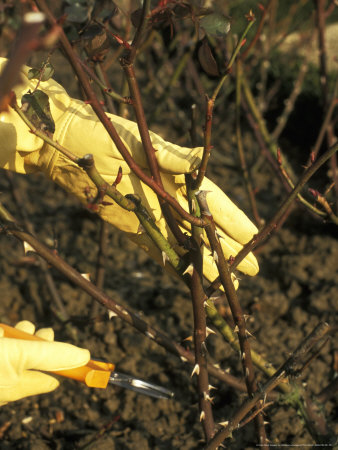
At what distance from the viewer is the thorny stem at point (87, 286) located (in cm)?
127

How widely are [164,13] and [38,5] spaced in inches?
12.4

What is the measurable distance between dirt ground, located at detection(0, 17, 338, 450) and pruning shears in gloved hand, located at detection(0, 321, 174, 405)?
1.36 ft

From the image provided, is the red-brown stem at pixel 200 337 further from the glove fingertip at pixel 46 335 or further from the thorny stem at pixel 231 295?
the glove fingertip at pixel 46 335

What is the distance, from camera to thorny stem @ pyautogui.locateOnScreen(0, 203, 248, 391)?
1.27 meters

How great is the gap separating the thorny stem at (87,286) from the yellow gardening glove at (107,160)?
14cm

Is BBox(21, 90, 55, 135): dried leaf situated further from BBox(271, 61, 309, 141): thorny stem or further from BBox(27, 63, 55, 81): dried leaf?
BBox(271, 61, 309, 141): thorny stem

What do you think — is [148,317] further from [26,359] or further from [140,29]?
[140,29]

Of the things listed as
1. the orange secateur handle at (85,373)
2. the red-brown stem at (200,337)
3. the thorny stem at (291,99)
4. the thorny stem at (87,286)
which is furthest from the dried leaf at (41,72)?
the thorny stem at (291,99)

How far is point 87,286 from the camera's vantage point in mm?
1378

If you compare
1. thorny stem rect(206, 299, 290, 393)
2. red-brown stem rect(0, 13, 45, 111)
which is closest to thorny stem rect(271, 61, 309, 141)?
thorny stem rect(206, 299, 290, 393)

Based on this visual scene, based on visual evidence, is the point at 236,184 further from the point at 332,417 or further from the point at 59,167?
the point at 59,167

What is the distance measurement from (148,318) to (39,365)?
1.10m

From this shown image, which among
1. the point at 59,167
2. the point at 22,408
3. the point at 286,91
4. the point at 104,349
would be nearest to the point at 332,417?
the point at 104,349

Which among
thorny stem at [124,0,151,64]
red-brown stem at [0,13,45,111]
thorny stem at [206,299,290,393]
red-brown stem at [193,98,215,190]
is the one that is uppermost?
red-brown stem at [0,13,45,111]
